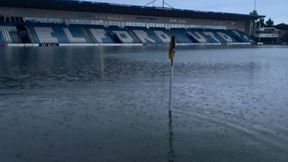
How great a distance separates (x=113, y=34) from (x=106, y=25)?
5897mm

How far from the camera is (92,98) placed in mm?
16578

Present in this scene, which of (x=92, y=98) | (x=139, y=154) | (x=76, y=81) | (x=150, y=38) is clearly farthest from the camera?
(x=150, y=38)

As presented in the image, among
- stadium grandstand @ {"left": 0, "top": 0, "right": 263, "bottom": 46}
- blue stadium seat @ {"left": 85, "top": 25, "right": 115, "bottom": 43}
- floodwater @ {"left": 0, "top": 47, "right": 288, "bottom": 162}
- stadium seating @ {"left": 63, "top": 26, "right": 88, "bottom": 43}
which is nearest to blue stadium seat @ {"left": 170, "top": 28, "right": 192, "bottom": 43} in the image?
stadium grandstand @ {"left": 0, "top": 0, "right": 263, "bottom": 46}

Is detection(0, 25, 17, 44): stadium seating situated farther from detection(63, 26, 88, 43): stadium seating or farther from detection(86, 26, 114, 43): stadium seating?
detection(86, 26, 114, 43): stadium seating

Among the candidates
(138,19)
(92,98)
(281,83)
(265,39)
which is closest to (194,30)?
(138,19)

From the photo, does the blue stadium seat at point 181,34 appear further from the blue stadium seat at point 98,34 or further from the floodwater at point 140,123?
the floodwater at point 140,123

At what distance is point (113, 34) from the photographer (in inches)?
4001

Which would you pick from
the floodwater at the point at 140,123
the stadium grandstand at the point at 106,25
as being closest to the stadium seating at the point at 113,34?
the stadium grandstand at the point at 106,25

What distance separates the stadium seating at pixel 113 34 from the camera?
3415 inches

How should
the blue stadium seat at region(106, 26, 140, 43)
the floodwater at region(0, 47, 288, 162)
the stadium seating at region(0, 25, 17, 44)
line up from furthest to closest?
the blue stadium seat at region(106, 26, 140, 43)
the stadium seating at region(0, 25, 17, 44)
the floodwater at region(0, 47, 288, 162)

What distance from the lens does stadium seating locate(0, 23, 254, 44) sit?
86.8 m

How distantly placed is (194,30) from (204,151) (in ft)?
383

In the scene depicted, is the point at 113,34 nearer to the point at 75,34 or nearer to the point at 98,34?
the point at 98,34

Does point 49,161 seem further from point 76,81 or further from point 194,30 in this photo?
point 194,30
